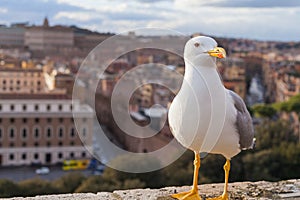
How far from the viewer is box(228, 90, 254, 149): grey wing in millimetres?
1139

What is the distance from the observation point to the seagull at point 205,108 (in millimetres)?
1059

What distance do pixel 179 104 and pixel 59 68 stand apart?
14466 mm

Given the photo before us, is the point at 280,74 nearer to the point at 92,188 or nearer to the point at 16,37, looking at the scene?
the point at 16,37

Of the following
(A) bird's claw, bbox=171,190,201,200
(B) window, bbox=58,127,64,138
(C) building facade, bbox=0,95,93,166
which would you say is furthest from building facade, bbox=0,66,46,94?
(A) bird's claw, bbox=171,190,201,200

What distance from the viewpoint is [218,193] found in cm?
130

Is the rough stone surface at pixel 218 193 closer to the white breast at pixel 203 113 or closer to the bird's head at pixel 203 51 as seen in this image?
the white breast at pixel 203 113

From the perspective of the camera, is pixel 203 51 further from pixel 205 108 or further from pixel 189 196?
pixel 189 196

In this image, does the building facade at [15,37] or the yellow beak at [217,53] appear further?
the building facade at [15,37]

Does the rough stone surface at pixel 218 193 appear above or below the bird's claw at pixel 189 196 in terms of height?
below

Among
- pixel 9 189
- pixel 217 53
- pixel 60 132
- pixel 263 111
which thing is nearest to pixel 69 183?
pixel 9 189

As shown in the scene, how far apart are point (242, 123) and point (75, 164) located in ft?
36.1

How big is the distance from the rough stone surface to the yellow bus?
10.6m

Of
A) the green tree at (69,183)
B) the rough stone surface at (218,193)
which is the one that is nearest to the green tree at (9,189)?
the green tree at (69,183)

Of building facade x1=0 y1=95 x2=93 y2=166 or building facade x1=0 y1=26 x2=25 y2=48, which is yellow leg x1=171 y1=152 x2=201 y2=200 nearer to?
building facade x1=0 y1=26 x2=25 y2=48
